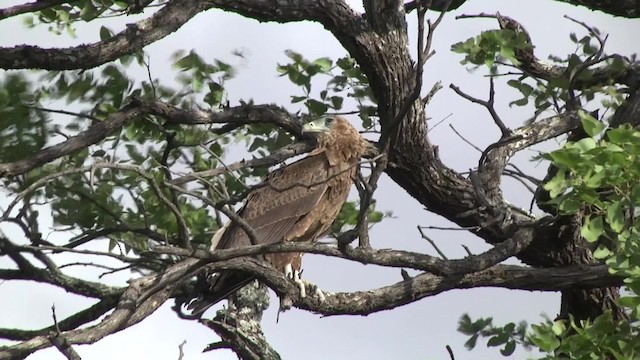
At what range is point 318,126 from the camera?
6633mm

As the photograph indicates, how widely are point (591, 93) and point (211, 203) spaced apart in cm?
282

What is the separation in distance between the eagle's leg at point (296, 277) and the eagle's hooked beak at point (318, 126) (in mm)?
804

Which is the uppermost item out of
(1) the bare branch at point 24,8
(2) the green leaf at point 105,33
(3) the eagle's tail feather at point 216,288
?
(2) the green leaf at point 105,33

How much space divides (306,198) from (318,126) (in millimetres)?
453

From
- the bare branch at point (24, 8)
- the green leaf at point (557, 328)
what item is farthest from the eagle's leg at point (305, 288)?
the bare branch at point (24, 8)

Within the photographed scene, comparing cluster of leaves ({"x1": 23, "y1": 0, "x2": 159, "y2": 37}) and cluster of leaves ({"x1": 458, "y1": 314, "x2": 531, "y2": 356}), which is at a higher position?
cluster of leaves ({"x1": 23, "y1": 0, "x2": 159, "y2": 37})

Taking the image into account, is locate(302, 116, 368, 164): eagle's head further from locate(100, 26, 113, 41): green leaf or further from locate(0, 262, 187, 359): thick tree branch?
locate(0, 262, 187, 359): thick tree branch

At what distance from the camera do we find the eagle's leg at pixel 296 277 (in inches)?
216

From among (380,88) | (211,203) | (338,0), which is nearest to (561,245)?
(380,88)

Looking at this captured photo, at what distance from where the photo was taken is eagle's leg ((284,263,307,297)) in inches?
216

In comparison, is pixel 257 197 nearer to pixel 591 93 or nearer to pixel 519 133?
pixel 519 133

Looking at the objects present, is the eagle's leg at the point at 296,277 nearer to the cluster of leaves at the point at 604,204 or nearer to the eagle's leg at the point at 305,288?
the eagle's leg at the point at 305,288

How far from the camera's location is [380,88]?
19.5 ft

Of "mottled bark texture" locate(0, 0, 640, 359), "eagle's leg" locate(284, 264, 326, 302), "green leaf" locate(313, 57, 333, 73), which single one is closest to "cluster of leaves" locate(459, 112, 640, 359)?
"mottled bark texture" locate(0, 0, 640, 359)
